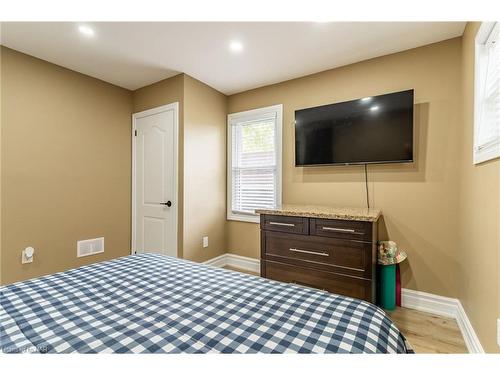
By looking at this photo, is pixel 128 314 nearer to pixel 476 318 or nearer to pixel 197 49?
pixel 476 318

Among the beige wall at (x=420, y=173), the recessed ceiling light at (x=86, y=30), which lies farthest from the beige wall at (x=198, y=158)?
the beige wall at (x=420, y=173)

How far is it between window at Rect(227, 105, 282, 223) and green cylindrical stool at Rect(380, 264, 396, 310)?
1376mm

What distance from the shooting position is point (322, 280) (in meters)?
2.10

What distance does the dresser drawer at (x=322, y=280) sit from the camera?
6.40 feet

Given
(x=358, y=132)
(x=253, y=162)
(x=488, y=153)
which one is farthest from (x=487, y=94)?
(x=253, y=162)

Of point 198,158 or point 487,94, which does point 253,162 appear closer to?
point 198,158

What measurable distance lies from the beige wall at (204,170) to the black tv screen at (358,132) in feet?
3.83

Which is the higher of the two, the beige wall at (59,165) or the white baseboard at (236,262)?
the beige wall at (59,165)

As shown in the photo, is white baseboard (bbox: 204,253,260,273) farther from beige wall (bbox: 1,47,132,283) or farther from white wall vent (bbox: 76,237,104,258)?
white wall vent (bbox: 76,237,104,258)

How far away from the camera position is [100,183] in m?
3.01

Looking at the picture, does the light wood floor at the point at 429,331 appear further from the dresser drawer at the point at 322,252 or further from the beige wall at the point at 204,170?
the beige wall at the point at 204,170

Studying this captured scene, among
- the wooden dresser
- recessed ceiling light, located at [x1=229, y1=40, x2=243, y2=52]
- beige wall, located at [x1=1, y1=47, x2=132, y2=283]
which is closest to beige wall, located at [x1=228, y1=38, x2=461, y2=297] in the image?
the wooden dresser

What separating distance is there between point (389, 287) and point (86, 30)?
3550 mm
